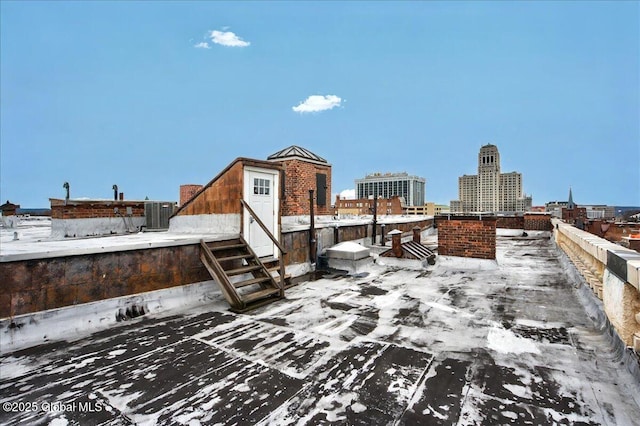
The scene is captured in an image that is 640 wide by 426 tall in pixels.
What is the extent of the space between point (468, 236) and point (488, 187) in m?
133

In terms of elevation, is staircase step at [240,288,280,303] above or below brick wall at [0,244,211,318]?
below

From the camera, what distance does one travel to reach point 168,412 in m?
2.53

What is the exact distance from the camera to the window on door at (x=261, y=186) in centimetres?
705

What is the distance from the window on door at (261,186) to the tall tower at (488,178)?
126121 millimetres

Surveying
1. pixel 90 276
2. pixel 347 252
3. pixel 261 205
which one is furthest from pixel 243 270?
pixel 347 252

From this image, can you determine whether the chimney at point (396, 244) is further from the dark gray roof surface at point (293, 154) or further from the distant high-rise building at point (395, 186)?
the distant high-rise building at point (395, 186)

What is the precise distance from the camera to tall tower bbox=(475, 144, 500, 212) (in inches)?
4724

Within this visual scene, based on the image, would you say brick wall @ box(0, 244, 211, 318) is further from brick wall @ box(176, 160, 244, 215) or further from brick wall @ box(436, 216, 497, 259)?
A: brick wall @ box(436, 216, 497, 259)

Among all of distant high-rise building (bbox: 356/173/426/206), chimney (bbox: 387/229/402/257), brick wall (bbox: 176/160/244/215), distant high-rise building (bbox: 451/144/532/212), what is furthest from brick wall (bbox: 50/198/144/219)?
distant high-rise building (bbox: 451/144/532/212)

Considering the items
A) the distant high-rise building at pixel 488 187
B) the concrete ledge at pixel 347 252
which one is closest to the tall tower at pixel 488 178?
the distant high-rise building at pixel 488 187

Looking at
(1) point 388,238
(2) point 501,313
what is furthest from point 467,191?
(2) point 501,313

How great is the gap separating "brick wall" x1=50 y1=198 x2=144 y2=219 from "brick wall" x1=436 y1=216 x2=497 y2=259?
1032cm

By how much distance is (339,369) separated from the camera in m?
3.18

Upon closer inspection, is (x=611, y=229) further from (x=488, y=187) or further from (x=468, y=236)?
(x=488, y=187)
